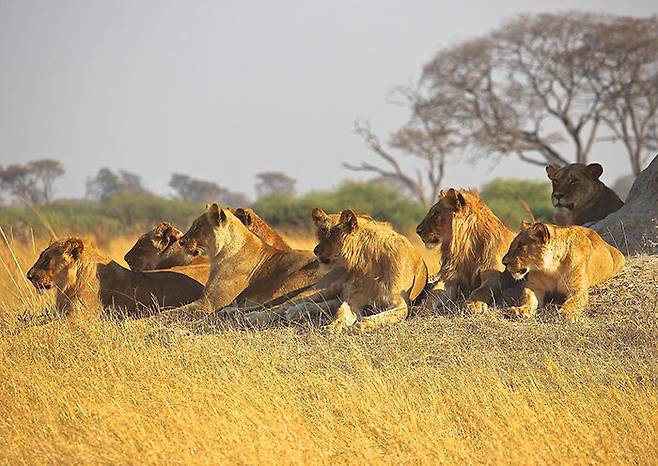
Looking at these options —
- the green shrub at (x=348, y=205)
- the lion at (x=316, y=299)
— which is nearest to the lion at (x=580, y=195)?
the lion at (x=316, y=299)

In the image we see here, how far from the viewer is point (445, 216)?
7496 millimetres

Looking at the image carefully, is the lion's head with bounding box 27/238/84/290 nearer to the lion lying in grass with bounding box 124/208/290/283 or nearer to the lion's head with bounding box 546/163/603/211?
the lion lying in grass with bounding box 124/208/290/283

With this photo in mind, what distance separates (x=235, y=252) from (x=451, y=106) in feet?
72.0

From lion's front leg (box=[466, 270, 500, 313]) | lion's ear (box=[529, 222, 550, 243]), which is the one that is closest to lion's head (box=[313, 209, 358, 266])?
lion's front leg (box=[466, 270, 500, 313])

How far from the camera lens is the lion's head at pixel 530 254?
698 cm

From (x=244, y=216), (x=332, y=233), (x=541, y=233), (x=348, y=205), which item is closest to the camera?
(x=541, y=233)

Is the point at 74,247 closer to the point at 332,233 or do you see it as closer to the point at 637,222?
the point at 332,233

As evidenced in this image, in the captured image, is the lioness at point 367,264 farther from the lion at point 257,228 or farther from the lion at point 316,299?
the lion at point 257,228

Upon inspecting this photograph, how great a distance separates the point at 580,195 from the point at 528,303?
2570mm

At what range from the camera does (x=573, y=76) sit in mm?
27812

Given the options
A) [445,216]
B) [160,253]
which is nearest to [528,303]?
[445,216]

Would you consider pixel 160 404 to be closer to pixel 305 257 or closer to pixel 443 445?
pixel 443 445

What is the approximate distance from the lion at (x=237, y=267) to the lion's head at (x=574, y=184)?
2.23 metres

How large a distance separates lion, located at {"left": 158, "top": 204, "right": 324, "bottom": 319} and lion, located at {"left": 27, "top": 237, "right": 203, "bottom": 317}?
0.35 meters
